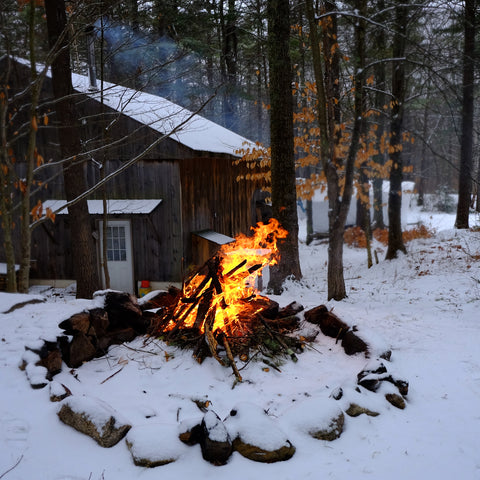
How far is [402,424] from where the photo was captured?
13.8 feet

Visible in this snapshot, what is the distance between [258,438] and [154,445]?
100 centimetres

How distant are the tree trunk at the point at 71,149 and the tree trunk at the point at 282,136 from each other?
4834 millimetres

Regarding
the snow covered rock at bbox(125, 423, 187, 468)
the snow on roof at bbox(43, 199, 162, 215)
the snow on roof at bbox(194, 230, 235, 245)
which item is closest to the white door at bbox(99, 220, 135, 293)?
the snow on roof at bbox(43, 199, 162, 215)

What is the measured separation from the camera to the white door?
1373cm

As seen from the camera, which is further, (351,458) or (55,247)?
(55,247)

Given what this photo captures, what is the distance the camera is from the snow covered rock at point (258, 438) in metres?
3.64

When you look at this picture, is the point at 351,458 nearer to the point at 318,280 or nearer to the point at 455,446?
the point at 455,446

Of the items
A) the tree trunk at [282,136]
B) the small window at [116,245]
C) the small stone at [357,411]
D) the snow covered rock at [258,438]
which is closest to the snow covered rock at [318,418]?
the small stone at [357,411]

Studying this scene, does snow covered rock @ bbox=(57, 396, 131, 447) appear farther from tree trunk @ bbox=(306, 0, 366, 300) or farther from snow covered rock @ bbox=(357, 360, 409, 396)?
tree trunk @ bbox=(306, 0, 366, 300)

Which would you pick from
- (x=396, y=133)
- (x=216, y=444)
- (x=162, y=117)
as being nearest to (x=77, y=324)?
(x=216, y=444)

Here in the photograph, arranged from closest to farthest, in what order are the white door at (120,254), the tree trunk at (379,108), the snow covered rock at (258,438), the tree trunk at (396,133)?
1. the snow covered rock at (258,438)
2. the tree trunk at (396,133)
3. the white door at (120,254)
4. the tree trunk at (379,108)

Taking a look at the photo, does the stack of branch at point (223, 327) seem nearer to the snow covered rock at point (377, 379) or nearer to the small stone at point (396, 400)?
the snow covered rock at point (377, 379)

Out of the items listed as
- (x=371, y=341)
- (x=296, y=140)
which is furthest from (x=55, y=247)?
(x=371, y=341)

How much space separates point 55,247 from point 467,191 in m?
17.2
